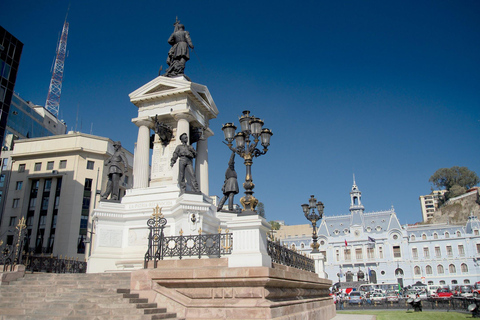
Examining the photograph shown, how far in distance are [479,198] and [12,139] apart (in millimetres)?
104152

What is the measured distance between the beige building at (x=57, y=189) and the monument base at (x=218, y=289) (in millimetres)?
45969

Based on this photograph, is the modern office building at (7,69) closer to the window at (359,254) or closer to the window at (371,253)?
the window at (359,254)

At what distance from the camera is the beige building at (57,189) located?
52375mm

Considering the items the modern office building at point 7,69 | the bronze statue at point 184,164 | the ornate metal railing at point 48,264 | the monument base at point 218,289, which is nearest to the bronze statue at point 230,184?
the bronze statue at point 184,164

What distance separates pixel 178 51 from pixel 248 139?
12533 mm

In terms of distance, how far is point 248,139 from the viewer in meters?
11.3

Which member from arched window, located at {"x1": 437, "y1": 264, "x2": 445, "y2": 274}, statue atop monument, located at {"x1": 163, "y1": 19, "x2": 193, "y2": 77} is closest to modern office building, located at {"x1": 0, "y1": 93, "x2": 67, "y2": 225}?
statue atop monument, located at {"x1": 163, "y1": 19, "x2": 193, "y2": 77}

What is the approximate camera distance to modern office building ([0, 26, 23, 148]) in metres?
36.1

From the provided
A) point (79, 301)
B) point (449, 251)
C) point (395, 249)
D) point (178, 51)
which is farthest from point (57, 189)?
point (449, 251)

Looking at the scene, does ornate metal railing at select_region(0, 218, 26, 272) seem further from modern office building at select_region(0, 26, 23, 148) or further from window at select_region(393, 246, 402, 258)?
window at select_region(393, 246, 402, 258)

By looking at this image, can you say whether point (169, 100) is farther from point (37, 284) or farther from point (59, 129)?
point (59, 129)

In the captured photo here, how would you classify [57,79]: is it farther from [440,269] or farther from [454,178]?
[454,178]

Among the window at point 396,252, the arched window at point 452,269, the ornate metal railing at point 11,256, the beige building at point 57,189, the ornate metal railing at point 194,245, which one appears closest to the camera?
the ornate metal railing at point 194,245

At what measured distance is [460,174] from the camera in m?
122
